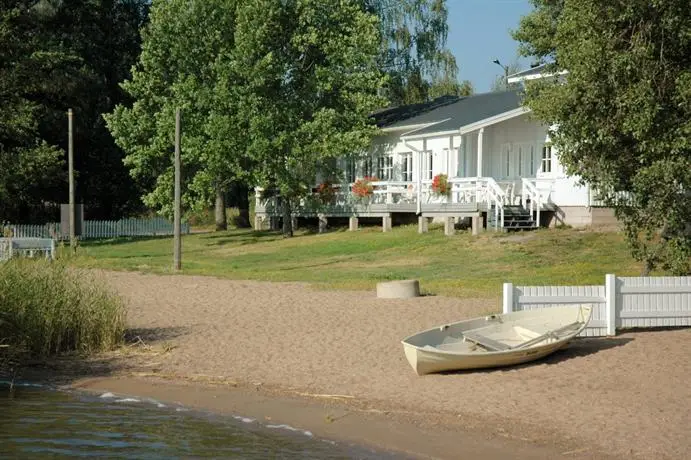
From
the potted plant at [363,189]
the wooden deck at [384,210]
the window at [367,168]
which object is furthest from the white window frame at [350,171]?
the potted plant at [363,189]

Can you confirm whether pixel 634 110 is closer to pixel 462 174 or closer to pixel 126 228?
pixel 462 174

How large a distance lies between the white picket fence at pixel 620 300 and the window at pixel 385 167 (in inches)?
1089

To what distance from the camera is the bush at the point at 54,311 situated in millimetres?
15445

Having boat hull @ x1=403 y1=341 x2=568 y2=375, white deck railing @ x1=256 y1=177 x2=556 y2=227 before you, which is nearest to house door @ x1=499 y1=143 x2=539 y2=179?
white deck railing @ x1=256 y1=177 x2=556 y2=227

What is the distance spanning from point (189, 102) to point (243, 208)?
1463cm

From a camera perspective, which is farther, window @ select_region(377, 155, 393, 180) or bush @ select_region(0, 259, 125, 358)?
window @ select_region(377, 155, 393, 180)

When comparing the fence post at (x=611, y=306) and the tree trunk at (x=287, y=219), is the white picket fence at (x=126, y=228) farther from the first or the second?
the fence post at (x=611, y=306)

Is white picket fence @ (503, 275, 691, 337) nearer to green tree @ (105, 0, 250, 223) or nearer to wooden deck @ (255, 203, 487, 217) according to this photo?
wooden deck @ (255, 203, 487, 217)

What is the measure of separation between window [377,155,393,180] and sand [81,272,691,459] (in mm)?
22904

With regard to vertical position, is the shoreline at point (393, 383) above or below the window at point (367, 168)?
below

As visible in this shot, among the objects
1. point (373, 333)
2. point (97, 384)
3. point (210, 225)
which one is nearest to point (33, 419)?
point (97, 384)

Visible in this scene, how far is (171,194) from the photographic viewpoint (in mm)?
42500

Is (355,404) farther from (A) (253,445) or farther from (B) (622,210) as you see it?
(B) (622,210)

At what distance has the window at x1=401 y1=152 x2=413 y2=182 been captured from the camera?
4244 centimetres
